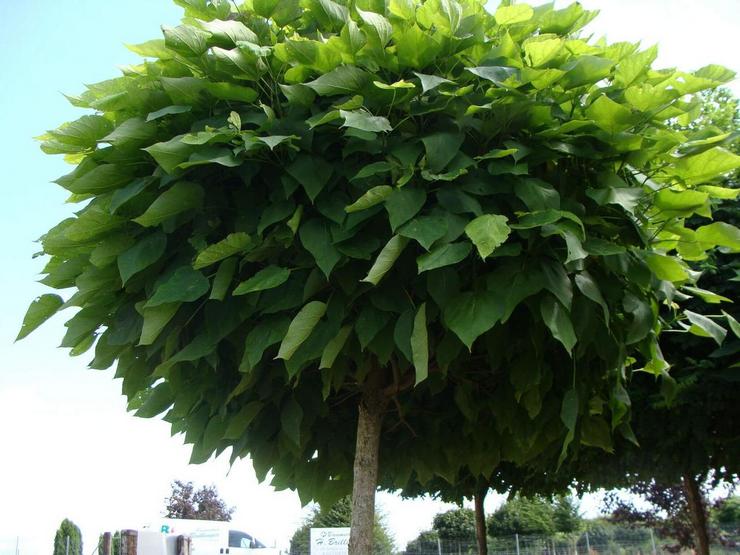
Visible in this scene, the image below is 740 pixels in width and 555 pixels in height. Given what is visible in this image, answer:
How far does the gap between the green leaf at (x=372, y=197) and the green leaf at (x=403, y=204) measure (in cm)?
2

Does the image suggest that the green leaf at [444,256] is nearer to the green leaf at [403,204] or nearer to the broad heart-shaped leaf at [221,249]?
the green leaf at [403,204]

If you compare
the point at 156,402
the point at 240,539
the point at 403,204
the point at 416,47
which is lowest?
the point at 240,539

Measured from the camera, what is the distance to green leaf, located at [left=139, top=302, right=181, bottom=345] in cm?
262

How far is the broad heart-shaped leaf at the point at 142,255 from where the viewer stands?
2.68 m

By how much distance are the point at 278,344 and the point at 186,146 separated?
0.91 metres

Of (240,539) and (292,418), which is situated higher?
(292,418)

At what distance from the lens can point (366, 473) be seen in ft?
11.0

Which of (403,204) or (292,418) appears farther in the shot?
(292,418)

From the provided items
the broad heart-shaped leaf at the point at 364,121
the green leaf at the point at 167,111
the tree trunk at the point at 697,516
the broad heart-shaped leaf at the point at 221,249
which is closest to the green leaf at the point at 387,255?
the broad heart-shaped leaf at the point at 364,121

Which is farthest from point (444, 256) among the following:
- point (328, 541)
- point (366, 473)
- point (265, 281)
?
point (328, 541)

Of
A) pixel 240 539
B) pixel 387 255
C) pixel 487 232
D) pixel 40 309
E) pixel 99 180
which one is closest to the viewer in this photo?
pixel 487 232

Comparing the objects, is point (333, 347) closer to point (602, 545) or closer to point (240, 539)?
point (602, 545)

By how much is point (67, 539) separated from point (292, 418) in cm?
2896

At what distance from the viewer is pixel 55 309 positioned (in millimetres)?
3033
